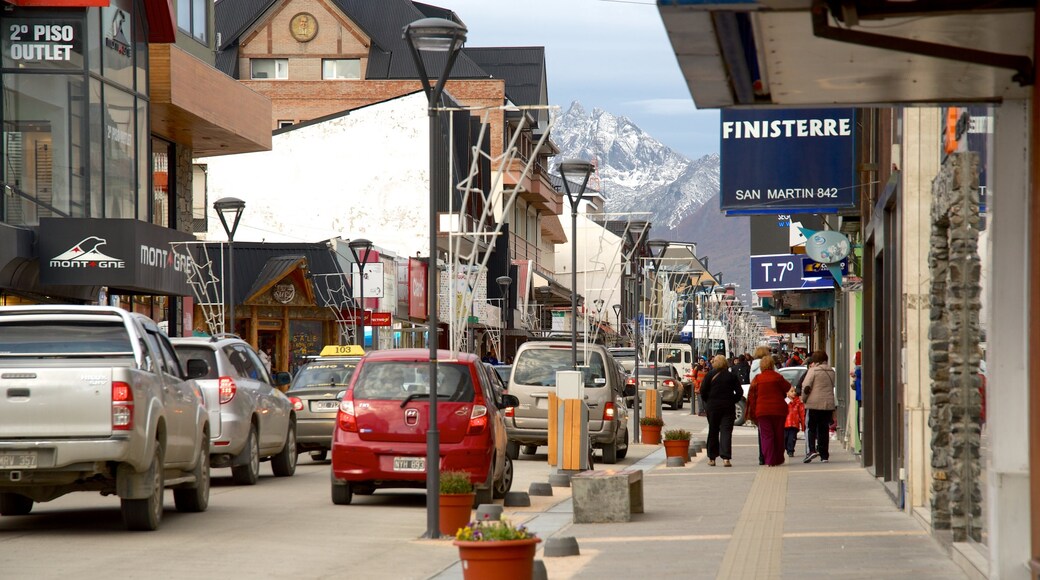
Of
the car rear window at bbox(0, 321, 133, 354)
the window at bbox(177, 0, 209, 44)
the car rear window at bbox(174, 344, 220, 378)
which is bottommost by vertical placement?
the car rear window at bbox(174, 344, 220, 378)

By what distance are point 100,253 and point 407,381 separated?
12.4m

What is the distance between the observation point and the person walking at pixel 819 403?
1018 inches

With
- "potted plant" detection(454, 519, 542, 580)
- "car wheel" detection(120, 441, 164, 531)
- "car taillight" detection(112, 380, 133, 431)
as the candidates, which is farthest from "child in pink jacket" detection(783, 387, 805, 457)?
"potted plant" detection(454, 519, 542, 580)

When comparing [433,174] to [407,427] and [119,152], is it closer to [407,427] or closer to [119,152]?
[407,427]

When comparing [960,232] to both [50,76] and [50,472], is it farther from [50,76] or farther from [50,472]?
[50,76]

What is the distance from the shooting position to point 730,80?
27.9 feet

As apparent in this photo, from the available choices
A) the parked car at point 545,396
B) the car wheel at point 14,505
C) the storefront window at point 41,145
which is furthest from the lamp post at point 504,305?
the car wheel at point 14,505

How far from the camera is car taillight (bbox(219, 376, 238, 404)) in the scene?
64.1 feet

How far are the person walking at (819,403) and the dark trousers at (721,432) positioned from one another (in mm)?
1300

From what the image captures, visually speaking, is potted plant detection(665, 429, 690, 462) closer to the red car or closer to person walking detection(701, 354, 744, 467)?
person walking detection(701, 354, 744, 467)

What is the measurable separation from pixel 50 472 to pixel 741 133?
10.7 metres

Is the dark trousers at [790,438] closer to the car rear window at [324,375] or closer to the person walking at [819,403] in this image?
the person walking at [819,403]

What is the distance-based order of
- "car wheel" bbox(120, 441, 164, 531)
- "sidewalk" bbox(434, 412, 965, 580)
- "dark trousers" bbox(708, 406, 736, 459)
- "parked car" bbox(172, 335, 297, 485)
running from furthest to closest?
"dark trousers" bbox(708, 406, 736, 459) < "parked car" bbox(172, 335, 297, 485) < "car wheel" bbox(120, 441, 164, 531) < "sidewalk" bbox(434, 412, 965, 580)

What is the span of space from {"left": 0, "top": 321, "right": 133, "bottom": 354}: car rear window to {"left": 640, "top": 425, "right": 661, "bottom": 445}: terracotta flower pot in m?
20.2
